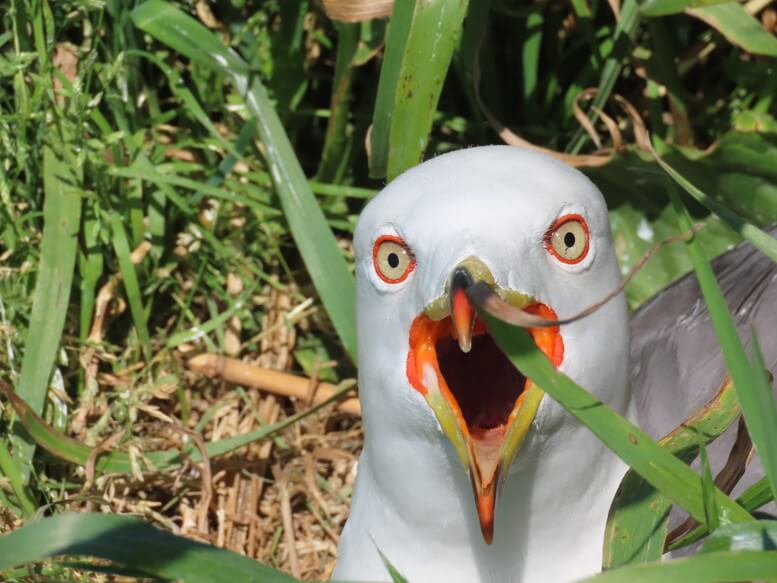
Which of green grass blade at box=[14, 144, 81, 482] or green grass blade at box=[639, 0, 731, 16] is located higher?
green grass blade at box=[639, 0, 731, 16]

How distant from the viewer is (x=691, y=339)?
307 centimetres

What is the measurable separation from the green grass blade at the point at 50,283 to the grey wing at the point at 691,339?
1281 millimetres

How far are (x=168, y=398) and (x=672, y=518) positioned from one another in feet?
4.26

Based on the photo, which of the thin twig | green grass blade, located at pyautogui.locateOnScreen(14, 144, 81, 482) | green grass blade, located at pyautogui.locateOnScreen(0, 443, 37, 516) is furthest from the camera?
green grass blade, located at pyautogui.locateOnScreen(14, 144, 81, 482)

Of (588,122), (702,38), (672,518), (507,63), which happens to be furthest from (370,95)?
(672,518)

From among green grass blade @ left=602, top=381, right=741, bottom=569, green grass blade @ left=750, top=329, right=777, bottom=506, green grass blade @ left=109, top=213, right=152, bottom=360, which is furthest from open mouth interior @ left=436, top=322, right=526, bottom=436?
green grass blade @ left=109, top=213, right=152, bottom=360

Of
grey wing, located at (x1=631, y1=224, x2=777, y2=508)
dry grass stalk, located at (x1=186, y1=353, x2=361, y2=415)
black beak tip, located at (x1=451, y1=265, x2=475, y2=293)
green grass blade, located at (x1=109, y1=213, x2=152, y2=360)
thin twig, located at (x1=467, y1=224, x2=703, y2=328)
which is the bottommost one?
dry grass stalk, located at (x1=186, y1=353, x2=361, y2=415)

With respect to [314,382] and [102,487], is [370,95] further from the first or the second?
[102,487]

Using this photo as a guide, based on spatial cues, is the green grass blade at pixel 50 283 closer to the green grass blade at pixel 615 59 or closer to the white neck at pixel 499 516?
the white neck at pixel 499 516

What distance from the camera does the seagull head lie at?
2145 millimetres

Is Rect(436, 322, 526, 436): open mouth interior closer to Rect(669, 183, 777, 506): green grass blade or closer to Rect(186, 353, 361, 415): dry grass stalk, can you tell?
Rect(669, 183, 777, 506): green grass blade

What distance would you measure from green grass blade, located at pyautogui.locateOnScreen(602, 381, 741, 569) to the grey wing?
497mm

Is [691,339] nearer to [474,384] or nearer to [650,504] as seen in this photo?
[474,384]

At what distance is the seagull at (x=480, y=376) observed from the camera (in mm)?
2152
